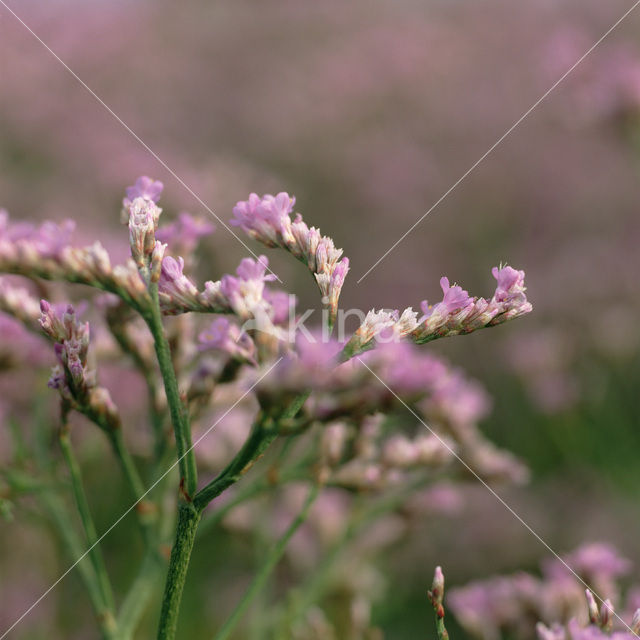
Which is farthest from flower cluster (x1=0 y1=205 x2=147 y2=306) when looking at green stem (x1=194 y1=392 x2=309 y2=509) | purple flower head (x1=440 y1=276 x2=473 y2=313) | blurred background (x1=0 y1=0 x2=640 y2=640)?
blurred background (x1=0 y1=0 x2=640 y2=640)

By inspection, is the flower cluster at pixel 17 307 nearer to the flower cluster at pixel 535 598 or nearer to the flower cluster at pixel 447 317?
the flower cluster at pixel 447 317

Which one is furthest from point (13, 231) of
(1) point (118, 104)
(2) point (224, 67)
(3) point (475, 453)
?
(2) point (224, 67)

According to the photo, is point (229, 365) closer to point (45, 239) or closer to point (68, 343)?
point (68, 343)

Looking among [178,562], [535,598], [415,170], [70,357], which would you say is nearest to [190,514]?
[178,562]

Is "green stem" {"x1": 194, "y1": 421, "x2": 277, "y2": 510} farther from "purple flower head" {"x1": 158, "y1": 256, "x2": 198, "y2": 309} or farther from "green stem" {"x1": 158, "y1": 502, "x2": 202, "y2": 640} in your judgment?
"purple flower head" {"x1": 158, "y1": 256, "x2": 198, "y2": 309}

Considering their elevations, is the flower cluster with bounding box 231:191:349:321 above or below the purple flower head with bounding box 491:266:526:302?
below

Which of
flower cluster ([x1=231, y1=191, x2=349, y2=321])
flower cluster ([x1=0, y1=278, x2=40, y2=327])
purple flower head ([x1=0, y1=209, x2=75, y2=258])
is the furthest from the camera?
flower cluster ([x1=0, y1=278, x2=40, y2=327])

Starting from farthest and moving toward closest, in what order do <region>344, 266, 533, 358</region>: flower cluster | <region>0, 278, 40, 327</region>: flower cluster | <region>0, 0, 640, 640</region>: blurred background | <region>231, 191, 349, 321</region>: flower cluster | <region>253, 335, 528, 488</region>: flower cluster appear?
1. <region>0, 0, 640, 640</region>: blurred background
2. <region>0, 278, 40, 327</region>: flower cluster
3. <region>231, 191, 349, 321</region>: flower cluster
4. <region>344, 266, 533, 358</region>: flower cluster
5. <region>253, 335, 528, 488</region>: flower cluster
